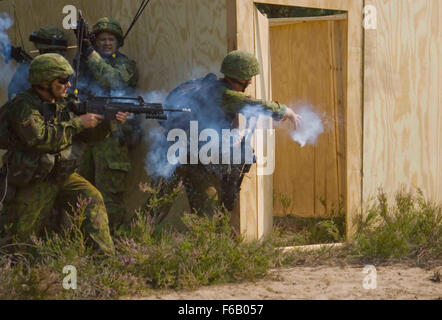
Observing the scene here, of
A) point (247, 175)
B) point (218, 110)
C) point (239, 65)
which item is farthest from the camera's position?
point (247, 175)

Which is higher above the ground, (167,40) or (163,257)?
(167,40)

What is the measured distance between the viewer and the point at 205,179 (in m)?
6.08

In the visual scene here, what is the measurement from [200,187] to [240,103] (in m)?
0.86

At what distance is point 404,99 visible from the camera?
281 inches

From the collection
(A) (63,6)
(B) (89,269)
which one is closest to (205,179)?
(B) (89,269)

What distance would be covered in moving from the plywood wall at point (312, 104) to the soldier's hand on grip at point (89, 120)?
9.22 ft

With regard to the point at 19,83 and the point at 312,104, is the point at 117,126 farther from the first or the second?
the point at 312,104

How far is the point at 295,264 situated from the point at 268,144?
1.18m

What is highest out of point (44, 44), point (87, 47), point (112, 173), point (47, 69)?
point (44, 44)

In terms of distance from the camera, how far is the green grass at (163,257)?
4793 millimetres

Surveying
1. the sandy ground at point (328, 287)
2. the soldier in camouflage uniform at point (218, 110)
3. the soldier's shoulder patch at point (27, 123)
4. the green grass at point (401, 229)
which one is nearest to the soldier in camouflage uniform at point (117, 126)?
the soldier in camouflage uniform at point (218, 110)

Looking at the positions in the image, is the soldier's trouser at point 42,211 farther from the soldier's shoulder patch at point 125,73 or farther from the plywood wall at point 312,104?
the plywood wall at point 312,104

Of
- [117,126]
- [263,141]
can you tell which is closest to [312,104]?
[263,141]

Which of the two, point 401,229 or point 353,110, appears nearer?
point 401,229
